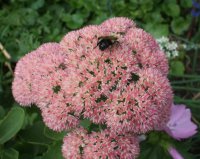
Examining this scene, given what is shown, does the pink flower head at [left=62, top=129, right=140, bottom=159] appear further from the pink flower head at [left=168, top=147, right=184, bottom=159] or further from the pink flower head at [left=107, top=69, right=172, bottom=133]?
the pink flower head at [left=168, top=147, right=184, bottom=159]

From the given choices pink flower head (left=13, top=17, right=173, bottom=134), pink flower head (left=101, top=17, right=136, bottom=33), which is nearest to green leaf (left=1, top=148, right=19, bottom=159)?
pink flower head (left=13, top=17, right=173, bottom=134)

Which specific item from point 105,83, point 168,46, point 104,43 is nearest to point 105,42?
point 104,43

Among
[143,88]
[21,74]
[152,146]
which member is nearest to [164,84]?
[143,88]

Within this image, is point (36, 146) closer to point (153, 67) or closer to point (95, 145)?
point (95, 145)

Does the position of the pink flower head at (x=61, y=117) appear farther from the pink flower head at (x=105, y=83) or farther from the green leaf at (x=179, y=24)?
the green leaf at (x=179, y=24)

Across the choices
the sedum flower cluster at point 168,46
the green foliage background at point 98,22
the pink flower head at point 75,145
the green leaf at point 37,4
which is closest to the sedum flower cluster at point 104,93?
the pink flower head at point 75,145

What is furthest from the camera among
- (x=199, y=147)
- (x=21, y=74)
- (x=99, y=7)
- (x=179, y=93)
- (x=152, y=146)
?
(x=99, y=7)
